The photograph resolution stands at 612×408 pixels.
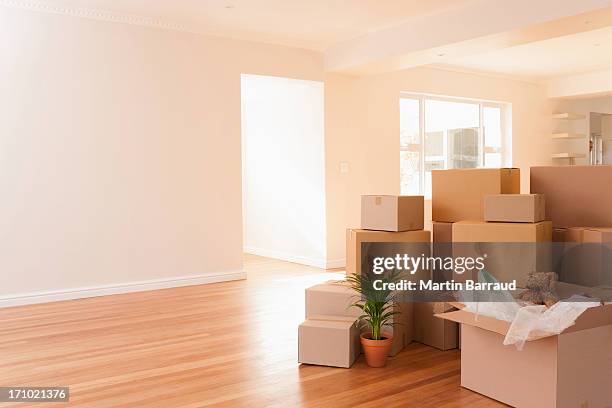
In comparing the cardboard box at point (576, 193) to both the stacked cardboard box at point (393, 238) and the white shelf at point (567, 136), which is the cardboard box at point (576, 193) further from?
the white shelf at point (567, 136)

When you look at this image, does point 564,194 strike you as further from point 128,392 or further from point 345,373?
point 128,392

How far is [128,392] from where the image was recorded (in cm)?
288

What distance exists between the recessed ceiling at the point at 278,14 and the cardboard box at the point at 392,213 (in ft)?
6.91

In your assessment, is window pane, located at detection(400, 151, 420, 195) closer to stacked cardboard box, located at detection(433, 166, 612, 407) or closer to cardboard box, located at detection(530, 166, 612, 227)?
stacked cardboard box, located at detection(433, 166, 612, 407)

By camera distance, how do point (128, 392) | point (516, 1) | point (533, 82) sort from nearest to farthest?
point (128, 392) → point (516, 1) → point (533, 82)

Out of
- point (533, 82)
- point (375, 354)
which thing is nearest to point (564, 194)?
point (375, 354)

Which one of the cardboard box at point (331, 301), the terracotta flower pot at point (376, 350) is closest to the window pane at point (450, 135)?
the cardboard box at point (331, 301)

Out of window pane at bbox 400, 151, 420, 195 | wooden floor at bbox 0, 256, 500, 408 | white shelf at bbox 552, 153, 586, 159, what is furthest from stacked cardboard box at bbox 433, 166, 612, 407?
white shelf at bbox 552, 153, 586, 159

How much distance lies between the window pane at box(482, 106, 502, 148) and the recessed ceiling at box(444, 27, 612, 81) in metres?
0.58

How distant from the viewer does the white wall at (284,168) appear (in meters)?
6.73

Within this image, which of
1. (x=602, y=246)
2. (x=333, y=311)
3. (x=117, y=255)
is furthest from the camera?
(x=117, y=255)

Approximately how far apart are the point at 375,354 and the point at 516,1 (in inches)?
121

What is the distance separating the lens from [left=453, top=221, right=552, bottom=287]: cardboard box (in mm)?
3119

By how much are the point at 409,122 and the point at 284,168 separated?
1718 mm
